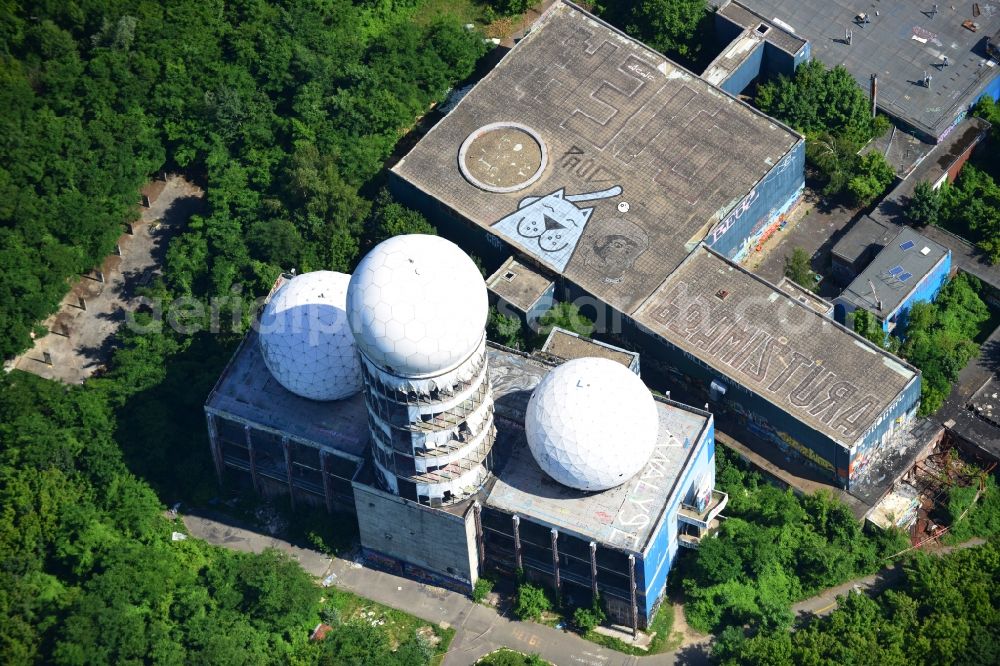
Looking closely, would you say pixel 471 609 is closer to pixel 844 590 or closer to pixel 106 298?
pixel 844 590

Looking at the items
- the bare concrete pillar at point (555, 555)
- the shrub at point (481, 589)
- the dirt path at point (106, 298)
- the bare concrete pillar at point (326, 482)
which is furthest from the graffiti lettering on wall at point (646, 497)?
the dirt path at point (106, 298)

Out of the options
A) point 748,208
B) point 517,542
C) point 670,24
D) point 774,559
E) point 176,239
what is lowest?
point 176,239

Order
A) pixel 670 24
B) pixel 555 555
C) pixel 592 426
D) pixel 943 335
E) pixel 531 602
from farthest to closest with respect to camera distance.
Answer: pixel 670 24
pixel 943 335
pixel 531 602
pixel 555 555
pixel 592 426

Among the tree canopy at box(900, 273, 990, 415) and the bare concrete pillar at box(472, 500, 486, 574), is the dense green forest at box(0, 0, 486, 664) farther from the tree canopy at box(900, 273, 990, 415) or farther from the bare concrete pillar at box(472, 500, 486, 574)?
the tree canopy at box(900, 273, 990, 415)

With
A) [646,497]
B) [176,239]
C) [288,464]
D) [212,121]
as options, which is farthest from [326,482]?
[212,121]

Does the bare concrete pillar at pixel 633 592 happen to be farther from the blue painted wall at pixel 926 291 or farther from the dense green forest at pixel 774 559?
the blue painted wall at pixel 926 291

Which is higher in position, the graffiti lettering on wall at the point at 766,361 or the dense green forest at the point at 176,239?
the graffiti lettering on wall at the point at 766,361

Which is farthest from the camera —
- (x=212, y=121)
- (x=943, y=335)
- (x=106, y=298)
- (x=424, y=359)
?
(x=212, y=121)

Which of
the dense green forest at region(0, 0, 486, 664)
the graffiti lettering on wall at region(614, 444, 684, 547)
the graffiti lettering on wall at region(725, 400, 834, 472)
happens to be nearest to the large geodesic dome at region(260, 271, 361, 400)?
the dense green forest at region(0, 0, 486, 664)
